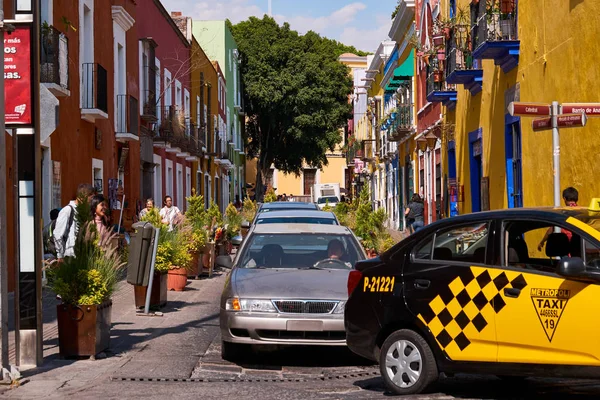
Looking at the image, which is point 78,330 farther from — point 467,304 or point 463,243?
point 467,304

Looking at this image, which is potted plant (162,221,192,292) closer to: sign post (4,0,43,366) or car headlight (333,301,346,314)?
sign post (4,0,43,366)

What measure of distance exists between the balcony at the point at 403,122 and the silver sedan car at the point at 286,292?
24.7 m

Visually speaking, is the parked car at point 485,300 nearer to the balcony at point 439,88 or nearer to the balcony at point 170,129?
the balcony at point 439,88

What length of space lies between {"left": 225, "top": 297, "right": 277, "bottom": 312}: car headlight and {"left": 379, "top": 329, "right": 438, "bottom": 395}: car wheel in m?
1.98

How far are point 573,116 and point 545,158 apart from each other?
5681 mm

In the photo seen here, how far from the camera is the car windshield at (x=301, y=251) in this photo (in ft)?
36.5

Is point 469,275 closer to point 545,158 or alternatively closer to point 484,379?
point 484,379

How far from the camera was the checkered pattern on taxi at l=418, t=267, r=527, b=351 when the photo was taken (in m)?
7.24

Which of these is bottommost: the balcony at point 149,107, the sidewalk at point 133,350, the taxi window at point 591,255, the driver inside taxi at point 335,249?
the sidewalk at point 133,350

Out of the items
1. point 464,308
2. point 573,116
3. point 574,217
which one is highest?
point 573,116

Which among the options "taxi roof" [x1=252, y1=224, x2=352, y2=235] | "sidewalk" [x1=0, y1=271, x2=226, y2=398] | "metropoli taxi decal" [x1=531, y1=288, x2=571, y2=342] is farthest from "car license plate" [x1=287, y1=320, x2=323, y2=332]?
"metropoli taxi decal" [x1=531, y1=288, x2=571, y2=342]

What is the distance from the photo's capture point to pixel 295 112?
196 ft

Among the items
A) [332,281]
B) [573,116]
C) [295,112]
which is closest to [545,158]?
[573,116]

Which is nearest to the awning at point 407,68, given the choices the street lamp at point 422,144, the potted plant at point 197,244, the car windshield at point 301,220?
the street lamp at point 422,144
